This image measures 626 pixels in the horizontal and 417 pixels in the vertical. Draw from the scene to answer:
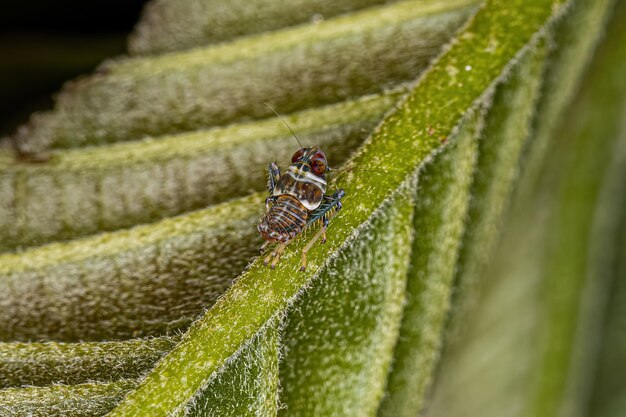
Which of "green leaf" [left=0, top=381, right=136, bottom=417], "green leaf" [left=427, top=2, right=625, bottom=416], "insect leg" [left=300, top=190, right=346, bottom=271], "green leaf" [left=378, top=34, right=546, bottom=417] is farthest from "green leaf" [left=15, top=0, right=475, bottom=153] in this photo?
"green leaf" [left=0, top=381, right=136, bottom=417]

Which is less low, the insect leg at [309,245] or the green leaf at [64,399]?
the insect leg at [309,245]

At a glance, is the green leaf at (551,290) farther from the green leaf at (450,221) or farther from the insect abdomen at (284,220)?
the insect abdomen at (284,220)

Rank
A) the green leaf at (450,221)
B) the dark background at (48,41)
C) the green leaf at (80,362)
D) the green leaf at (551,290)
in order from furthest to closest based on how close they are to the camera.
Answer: the dark background at (48,41)
the green leaf at (551,290)
the green leaf at (450,221)
the green leaf at (80,362)

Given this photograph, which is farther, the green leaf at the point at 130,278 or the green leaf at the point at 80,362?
the green leaf at the point at 130,278

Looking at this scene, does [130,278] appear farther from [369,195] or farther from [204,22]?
[204,22]

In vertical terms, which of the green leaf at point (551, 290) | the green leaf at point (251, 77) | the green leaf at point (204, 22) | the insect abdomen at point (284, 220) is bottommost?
the green leaf at point (551, 290)

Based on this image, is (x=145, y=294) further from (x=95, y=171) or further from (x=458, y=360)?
(x=458, y=360)

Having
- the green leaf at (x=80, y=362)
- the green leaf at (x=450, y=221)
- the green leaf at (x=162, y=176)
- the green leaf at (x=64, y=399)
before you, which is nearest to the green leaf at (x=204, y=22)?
the green leaf at (x=162, y=176)

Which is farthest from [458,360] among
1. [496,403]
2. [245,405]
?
[245,405]
